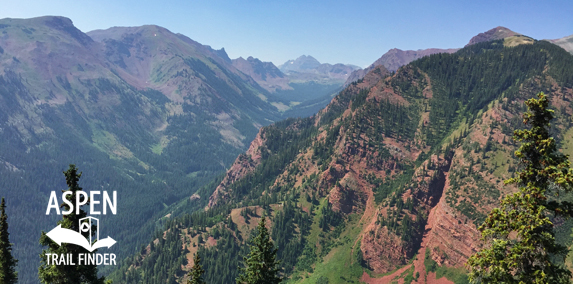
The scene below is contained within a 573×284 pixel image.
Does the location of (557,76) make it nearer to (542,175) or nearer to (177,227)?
(542,175)

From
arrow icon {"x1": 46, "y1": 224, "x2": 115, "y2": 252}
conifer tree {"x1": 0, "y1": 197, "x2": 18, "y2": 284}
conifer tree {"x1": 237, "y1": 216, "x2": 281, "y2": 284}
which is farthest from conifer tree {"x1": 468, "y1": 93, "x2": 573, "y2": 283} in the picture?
conifer tree {"x1": 0, "y1": 197, "x2": 18, "y2": 284}

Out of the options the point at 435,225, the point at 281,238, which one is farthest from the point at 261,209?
the point at 435,225

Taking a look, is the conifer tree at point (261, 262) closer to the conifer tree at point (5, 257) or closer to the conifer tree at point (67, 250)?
the conifer tree at point (67, 250)

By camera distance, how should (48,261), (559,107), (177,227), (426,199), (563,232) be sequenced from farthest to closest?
(177,227) → (559,107) → (426,199) → (563,232) → (48,261)

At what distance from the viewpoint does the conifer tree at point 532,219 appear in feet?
71.7

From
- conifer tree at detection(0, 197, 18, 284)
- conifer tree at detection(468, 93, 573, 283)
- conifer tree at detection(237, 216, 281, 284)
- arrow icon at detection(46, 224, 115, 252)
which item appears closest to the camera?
conifer tree at detection(468, 93, 573, 283)

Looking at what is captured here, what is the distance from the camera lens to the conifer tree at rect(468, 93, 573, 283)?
21.8 m

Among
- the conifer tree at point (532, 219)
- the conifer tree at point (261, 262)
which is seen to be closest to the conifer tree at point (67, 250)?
the conifer tree at point (261, 262)

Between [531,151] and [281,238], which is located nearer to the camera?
[531,151]

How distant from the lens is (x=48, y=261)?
3309 cm

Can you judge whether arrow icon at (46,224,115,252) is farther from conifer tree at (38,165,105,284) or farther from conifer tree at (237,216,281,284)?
conifer tree at (237,216,281,284)

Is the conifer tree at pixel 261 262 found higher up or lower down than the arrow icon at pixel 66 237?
lower down

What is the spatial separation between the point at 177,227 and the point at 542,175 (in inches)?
7945

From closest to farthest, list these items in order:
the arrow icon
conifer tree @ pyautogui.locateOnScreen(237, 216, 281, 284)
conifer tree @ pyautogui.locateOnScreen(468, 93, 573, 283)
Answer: conifer tree @ pyautogui.locateOnScreen(468, 93, 573, 283) → the arrow icon → conifer tree @ pyautogui.locateOnScreen(237, 216, 281, 284)
